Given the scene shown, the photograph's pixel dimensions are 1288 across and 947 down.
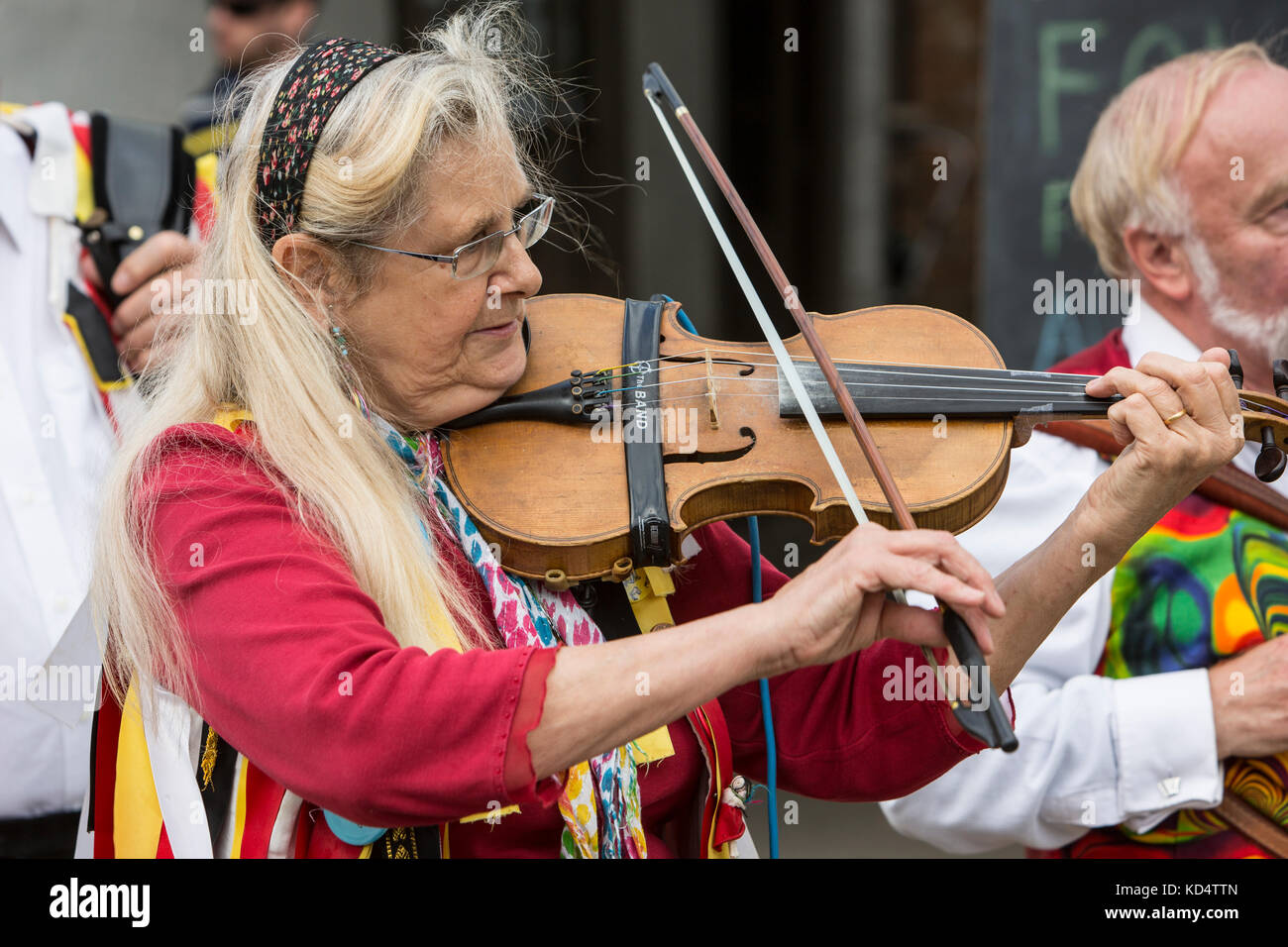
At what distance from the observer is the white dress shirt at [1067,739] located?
1.88 metres

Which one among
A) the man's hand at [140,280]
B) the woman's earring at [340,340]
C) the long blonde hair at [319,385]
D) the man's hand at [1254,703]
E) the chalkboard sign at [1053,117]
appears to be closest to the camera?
the long blonde hair at [319,385]

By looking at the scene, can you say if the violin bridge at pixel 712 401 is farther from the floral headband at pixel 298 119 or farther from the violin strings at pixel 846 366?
the floral headband at pixel 298 119

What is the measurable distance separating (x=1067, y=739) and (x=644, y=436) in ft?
2.81

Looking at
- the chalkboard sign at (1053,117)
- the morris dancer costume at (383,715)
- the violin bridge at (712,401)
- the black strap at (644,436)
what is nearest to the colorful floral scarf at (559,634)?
the morris dancer costume at (383,715)

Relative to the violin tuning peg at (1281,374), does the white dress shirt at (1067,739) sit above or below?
below

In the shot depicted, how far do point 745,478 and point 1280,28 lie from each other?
1987 mm

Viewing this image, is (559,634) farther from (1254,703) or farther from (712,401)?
(1254,703)

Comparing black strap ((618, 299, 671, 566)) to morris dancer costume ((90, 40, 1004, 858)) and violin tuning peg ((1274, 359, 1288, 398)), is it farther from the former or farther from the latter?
violin tuning peg ((1274, 359, 1288, 398))

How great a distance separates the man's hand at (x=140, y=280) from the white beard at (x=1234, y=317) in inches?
62.1

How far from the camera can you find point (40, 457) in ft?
6.34

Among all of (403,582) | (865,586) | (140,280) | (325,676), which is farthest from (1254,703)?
(140,280)

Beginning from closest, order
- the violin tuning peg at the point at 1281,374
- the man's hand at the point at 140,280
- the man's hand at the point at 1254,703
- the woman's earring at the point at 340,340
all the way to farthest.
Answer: the woman's earring at the point at 340,340 → the violin tuning peg at the point at 1281,374 → the man's hand at the point at 1254,703 → the man's hand at the point at 140,280
